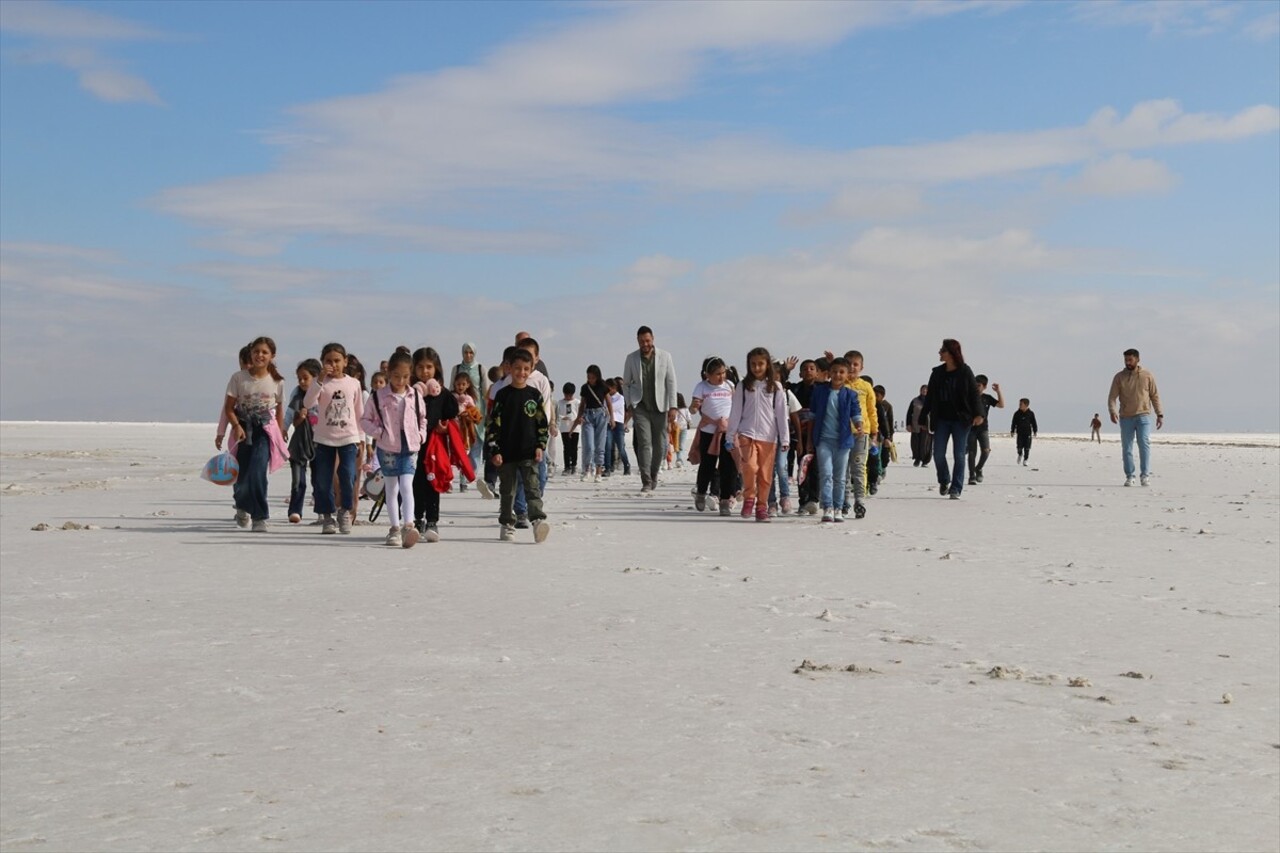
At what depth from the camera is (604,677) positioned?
21.5ft

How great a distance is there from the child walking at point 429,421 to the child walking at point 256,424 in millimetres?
1547

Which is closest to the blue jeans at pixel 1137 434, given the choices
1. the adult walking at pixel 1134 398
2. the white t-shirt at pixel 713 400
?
the adult walking at pixel 1134 398

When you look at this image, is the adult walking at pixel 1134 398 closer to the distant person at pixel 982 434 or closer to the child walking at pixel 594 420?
the distant person at pixel 982 434

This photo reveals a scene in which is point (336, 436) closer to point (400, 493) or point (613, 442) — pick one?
point (400, 493)

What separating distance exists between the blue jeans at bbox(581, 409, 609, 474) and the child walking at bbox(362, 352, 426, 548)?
44.6ft

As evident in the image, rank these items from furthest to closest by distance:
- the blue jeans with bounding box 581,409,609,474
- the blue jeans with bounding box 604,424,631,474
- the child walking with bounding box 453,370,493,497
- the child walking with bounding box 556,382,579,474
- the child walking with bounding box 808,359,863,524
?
the child walking with bounding box 556,382,579,474 → the blue jeans with bounding box 604,424,631,474 → the blue jeans with bounding box 581,409,609,474 → the child walking with bounding box 453,370,493,497 → the child walking with bounding box 808,359,863,524

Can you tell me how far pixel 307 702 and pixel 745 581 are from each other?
4557mm

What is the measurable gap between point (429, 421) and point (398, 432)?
673 millimetres

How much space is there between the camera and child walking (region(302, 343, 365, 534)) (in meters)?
13.6

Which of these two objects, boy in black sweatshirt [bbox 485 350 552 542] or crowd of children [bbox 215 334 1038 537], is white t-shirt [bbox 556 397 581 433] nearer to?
crowd of children [bbox 215 334 1038 537]

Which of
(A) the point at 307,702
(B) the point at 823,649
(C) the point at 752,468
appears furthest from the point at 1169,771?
(C) the point at 752,468

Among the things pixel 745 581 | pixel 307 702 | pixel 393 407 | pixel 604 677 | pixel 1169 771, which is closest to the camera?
pixel 1169 771

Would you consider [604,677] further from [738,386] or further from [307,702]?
[738,386]

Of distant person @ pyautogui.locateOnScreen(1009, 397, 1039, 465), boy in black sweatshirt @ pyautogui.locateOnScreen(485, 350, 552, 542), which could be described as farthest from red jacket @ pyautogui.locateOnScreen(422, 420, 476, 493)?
distant person @ pyautogui.locateOnScreen(1009, 397, 1039, 465)
